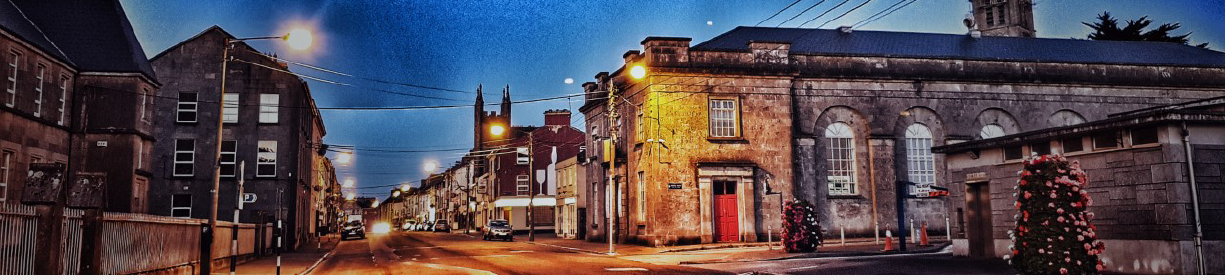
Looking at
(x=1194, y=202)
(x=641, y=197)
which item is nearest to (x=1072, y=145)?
(x=1194, y=202)

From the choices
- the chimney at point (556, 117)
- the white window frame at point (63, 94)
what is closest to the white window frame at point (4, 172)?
the white window frame at point (63, 94)

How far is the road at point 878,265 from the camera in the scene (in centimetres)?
1689

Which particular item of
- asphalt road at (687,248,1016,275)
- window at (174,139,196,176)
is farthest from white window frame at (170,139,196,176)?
asphalt road at (687,248,1016,275)

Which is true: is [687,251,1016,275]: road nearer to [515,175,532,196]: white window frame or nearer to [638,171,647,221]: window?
[638,171,647,221]: window

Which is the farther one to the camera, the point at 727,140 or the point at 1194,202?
the point at 727,140

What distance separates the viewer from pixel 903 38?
38.4 m

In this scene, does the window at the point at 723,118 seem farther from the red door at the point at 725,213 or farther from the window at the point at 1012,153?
the window at the point at 1012,153

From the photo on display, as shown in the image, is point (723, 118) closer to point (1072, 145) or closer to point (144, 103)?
point (1072, 145)

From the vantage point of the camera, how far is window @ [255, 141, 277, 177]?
3722cm

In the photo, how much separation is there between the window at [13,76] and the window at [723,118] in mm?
21463

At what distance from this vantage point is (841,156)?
1310 inches

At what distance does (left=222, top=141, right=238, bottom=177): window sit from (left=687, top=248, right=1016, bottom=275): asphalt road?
24.6 m

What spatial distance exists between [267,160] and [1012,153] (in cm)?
3066

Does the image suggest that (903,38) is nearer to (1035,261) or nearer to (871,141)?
(871,141)
